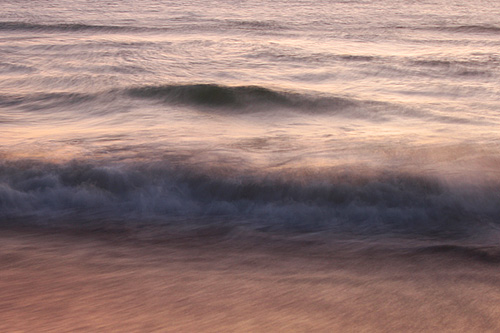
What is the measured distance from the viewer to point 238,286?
2.51 m

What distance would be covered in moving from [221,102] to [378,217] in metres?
3.53

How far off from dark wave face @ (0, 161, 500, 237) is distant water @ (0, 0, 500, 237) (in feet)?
0.04

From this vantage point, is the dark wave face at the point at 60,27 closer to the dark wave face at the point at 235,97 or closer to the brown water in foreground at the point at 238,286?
the dark wave face at the point at 235,97

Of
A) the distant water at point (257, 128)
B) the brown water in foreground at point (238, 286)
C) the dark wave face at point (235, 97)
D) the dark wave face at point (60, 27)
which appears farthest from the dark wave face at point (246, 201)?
the dark wave face at point (60, 27)

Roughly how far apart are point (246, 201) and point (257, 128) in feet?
6.65

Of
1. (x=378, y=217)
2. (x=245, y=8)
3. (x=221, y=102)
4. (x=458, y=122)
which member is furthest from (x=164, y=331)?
(x=245, y=8)

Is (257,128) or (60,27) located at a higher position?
(60,27)

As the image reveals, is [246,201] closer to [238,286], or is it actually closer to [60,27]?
[238,286]

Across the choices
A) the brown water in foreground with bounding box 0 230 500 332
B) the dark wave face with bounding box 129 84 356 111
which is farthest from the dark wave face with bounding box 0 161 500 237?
the dark wave face with bounding box 129 84 356 111

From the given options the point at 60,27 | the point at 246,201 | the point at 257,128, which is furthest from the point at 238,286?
the point at 60,27

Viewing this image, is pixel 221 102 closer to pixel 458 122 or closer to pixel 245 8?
pixel 458 122

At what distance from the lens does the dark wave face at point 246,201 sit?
3201 mm

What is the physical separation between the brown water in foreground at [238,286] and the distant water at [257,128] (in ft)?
0.95

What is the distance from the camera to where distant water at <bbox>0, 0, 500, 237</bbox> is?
10.9 feet
